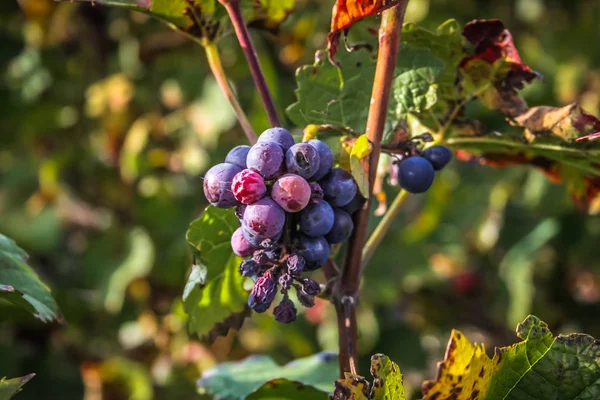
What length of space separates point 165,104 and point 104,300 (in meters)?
0.73

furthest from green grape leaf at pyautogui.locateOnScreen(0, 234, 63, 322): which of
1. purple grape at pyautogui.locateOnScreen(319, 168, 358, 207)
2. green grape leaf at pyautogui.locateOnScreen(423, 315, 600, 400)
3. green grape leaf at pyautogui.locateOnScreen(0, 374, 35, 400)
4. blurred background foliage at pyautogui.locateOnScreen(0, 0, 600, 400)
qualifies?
blurred background foliage at pyautogui.locateOnScreen(0, 0, 600, 400)

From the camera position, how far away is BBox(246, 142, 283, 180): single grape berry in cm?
61

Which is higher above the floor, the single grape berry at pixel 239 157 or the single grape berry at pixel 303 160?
the single grape berry at pixel 239 157

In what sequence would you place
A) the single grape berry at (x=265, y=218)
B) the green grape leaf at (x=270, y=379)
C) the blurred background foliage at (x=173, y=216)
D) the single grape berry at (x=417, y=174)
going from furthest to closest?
the blurred background foliage at (x=173, y=216), the green grape leaf at (x=270, y=379), the single grape berry at (x=417, y=174), the single grape berry at (x=265, y=218)

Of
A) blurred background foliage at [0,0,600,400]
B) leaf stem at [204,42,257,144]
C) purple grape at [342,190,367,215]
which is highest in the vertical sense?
A: leaf stem at [204,42,257,144]

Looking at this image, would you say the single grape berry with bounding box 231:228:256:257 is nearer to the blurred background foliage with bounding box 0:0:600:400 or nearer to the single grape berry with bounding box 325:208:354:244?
the single grape berry with bounding box 325:208:354:244

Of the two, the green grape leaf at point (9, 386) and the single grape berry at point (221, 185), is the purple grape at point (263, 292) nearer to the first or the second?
the single grape berry at point (221, 185)

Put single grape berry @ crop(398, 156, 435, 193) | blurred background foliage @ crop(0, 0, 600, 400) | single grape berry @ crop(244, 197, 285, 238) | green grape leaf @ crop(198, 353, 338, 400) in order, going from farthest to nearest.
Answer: blurred background foliage @ crop(0, 0, 600, 400)
green grape leaf @ crop(198, 353, 338, 400)
single grape berry @ crop(398, 156, 435, 193)
single grape berry @ crop(244, 197, 285, 238)

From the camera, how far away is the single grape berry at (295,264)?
604mm

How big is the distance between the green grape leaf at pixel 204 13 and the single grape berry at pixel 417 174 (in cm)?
31

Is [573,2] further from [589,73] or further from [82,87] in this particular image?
[82,87]

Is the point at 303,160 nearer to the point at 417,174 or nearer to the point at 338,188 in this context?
the point at 338,188

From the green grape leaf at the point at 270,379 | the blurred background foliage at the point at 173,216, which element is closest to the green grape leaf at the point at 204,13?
the green grape leaf at the point at 270,379

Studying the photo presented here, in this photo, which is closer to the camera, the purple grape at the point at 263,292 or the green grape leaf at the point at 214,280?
the purple grape at the point at 263,292
